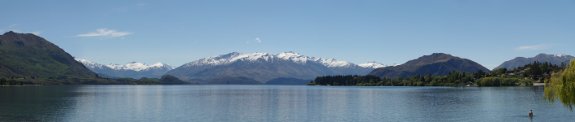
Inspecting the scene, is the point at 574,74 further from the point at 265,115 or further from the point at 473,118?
the point at 265,115

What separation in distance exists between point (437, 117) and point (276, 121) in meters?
25.4

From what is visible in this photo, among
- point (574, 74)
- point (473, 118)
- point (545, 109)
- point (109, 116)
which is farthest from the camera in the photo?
point (545, 109)

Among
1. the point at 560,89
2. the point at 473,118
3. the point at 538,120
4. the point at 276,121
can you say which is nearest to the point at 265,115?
the point at 276,121

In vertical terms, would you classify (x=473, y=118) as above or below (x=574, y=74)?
below

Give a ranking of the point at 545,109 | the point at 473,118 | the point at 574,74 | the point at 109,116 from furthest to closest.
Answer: the point at 545,109 → the point at 109,116 → the point at 473,118 → the point at 574,74

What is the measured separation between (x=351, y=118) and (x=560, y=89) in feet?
149

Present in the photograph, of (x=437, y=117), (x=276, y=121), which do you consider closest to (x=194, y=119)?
(x=276, y=121)

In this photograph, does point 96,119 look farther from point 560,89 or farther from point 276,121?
point 560,89

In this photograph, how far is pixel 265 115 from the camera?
102 meters

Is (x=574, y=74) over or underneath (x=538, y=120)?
over

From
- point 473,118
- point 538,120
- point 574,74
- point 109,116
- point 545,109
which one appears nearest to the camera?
point 574,74

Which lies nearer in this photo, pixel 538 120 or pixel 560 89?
pixel 560 89

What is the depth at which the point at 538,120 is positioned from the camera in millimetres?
87562

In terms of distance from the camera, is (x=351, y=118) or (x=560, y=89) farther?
(x=351, y=118)
